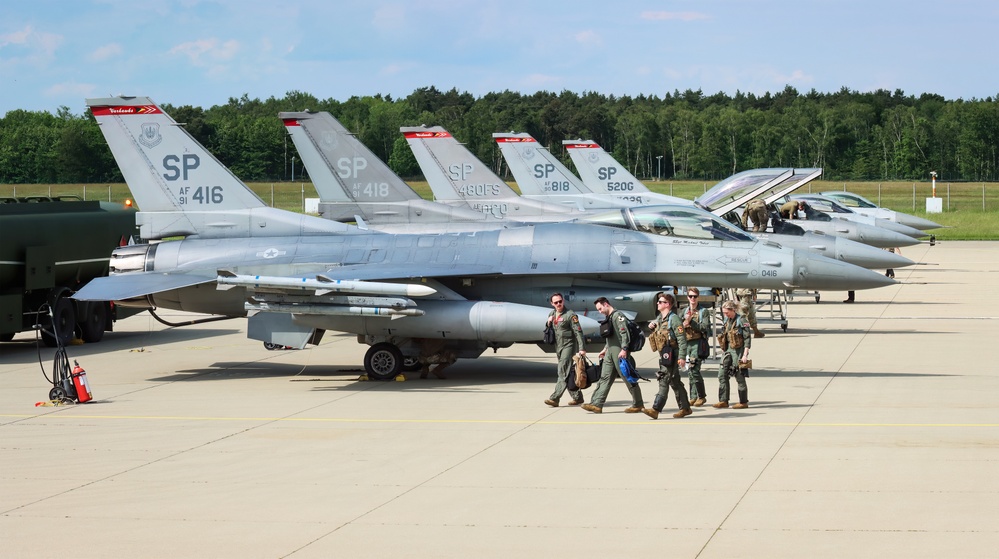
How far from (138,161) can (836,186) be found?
A: 276ft

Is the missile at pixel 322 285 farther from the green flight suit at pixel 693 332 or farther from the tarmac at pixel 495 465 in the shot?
the green flight suit at pixel 693 332

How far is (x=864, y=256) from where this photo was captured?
24.1m

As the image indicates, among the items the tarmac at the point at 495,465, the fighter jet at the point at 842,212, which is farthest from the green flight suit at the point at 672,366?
the fighter jet at the point at 842,212

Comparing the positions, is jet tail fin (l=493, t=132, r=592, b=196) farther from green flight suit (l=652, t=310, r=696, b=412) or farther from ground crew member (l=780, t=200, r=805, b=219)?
green flight suit (l=652, t=310, r=696, b=412)

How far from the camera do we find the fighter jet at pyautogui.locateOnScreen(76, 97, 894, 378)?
54.2ft

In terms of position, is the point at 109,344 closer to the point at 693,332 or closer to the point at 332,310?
the point at 332,310

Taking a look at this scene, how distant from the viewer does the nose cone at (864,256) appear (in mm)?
23984

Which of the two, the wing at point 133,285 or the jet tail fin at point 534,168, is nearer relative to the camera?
the wing at point 133,285

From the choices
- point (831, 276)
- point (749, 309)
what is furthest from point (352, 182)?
point (831, 276)

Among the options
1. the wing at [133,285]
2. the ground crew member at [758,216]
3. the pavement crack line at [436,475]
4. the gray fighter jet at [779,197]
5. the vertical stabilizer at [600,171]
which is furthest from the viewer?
the vertical stabilizer at [600,171]

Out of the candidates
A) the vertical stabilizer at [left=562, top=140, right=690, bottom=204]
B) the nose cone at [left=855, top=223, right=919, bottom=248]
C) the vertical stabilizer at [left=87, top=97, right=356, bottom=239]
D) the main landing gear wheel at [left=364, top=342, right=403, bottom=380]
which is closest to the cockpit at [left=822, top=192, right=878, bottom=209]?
the vertical stabilizer at [left=562, top=140, right=690, bottom=204]

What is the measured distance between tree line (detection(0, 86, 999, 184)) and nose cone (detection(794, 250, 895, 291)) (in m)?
81.1

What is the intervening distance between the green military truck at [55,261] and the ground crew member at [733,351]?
11185 mm

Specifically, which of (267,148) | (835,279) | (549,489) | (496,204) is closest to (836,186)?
(267,148)
